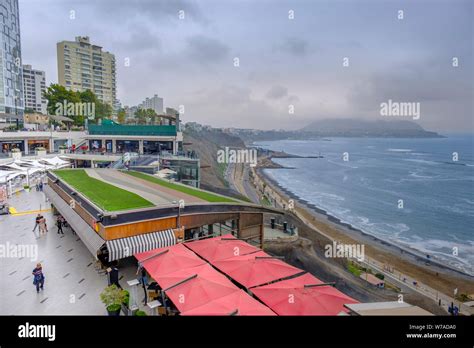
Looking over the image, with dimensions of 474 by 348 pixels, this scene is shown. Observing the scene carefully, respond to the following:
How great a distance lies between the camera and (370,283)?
2648cm

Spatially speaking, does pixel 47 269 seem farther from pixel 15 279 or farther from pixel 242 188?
pixel 242 188

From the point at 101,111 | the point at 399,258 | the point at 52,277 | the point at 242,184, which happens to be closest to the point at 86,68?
the point at 101,111

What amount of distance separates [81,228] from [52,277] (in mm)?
2097

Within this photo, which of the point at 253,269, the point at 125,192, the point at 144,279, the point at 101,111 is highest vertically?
the point at 101,111

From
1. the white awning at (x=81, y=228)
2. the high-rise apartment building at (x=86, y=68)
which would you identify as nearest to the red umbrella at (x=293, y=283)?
the white awning at (x=81, y=228)

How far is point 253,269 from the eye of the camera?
426 inches

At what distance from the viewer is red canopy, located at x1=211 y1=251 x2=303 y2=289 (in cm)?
1038

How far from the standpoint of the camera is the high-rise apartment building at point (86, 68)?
106m

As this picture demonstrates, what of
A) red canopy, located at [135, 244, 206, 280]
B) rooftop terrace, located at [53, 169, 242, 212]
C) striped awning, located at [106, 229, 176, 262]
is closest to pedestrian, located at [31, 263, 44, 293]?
striped awning, located at [106, 229, 176, 262]

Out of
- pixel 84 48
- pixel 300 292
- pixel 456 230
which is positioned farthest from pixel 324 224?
pixel 84 48

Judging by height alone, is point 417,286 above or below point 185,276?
below

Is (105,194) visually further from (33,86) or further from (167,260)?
(33,86)

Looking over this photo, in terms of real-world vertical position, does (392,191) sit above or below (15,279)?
below
